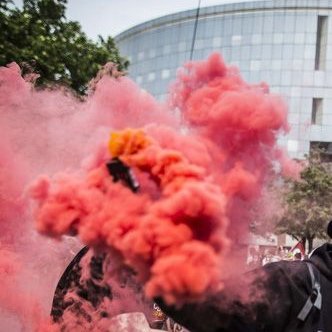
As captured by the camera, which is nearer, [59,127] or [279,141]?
[279,141]

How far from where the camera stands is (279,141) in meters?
1.83

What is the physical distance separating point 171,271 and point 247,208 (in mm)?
521

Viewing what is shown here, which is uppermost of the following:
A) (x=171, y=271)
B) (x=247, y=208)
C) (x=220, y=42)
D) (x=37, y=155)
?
(x=220, y=42)

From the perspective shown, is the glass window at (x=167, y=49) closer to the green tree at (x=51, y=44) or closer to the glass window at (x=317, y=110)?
the glass window at (x=317, y=110)

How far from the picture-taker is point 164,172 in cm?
143

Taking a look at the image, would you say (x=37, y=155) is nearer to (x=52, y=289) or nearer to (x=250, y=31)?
(x=52, y=289)

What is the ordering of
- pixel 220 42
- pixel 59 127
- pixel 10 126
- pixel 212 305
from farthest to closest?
1. pixel 220 42
2. pixel 10 126
3. pixel 59 127
4. pixel 212 305

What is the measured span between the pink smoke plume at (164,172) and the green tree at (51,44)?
18.3 ft

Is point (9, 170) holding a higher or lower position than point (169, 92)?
lower

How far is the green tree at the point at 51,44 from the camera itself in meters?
8.52

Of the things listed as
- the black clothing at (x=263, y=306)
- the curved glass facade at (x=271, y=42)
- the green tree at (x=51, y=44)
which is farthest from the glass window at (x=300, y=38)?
the black clothing at (x=263, y=306)

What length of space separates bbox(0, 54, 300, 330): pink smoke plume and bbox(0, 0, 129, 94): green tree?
559 cm

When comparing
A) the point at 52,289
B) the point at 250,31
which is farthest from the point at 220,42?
the point at 52,289

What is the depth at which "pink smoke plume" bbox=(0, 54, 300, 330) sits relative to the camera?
131 cm
